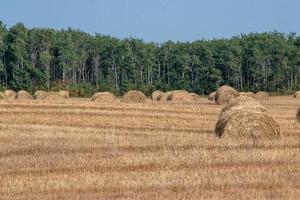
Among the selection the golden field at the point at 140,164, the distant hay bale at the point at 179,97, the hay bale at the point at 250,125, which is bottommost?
the golden field at the point at 140,164

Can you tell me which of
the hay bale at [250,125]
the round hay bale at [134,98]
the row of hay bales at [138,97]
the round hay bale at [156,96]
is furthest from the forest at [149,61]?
the hay bale at [250,125]

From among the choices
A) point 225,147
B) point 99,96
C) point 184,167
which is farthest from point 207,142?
point 99,96

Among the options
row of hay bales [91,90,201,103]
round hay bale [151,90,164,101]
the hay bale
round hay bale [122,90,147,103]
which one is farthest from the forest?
the hay bale

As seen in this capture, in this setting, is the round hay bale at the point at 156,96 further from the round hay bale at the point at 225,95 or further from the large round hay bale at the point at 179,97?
the round hay bale at the point at 225,95

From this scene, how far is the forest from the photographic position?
90438 millimetres

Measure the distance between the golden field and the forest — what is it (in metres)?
66.7

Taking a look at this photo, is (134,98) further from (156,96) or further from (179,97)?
(156,96)

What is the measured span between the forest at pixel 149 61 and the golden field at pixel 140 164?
66.7 m

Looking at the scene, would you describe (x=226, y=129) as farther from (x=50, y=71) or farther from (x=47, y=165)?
(x=50, y=71)

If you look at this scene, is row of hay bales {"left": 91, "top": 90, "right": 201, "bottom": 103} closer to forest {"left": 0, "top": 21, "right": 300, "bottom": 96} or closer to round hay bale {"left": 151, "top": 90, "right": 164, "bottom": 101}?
round hay bale {"left": 151, "top": 90, "right": 164, "bottom": 101}

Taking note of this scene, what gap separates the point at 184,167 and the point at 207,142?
4228 mm

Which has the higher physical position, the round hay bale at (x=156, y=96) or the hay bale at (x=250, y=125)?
the round hay bale at (x=156, y=96)

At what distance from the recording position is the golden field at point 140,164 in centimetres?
973

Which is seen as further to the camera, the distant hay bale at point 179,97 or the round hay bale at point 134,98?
the distant hay bale at point 179,97
